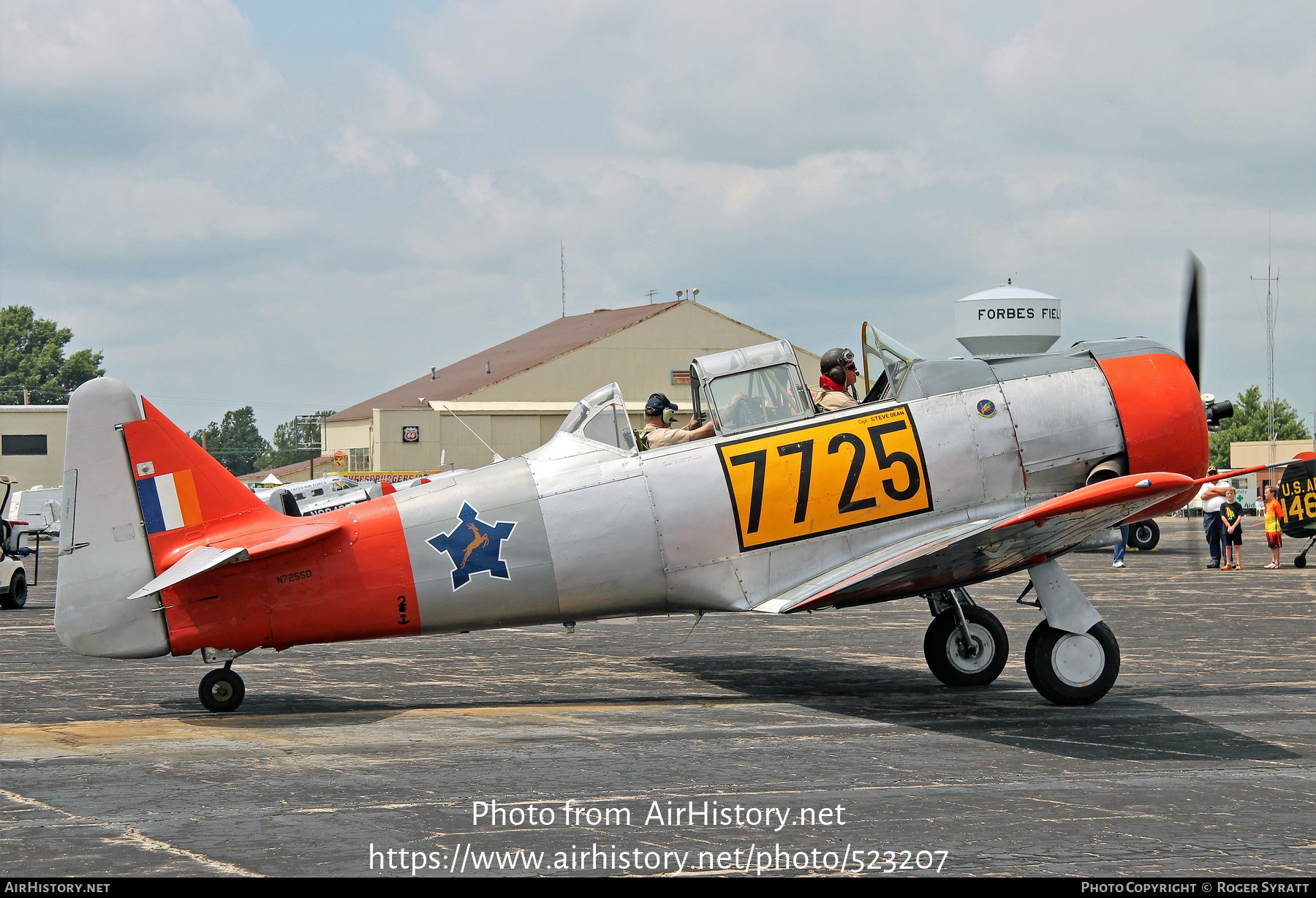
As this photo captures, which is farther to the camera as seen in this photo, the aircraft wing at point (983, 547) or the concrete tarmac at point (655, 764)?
the aircraft wing at point (983, 547)

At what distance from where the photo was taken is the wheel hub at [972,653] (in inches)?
419

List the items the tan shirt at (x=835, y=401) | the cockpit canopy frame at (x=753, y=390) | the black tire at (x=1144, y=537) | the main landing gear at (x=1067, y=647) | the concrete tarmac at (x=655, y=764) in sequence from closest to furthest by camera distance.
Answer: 1. the concrete tarmac at (x=655, y=764)
2. the main landing gear at (x=1067, y=647)
3. the cockpit canopy frame at (x=753, y=390)
4. the tan shirt at (x=835, y=401)
5. the black tire at (x=1144, y=537)

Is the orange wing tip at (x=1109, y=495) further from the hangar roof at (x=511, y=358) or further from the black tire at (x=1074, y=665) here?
the hangar roof at (x=511, y=358)

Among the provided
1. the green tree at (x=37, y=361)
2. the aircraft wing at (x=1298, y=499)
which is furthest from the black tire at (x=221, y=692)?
the green tree at (x=37, y=361)

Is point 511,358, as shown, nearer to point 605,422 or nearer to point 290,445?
point 605,422

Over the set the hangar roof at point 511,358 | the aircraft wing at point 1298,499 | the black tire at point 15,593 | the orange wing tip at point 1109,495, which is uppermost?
the hangar roof at point 511,358

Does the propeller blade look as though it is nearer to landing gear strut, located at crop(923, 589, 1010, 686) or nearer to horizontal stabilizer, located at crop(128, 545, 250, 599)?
landing gear strut, located at crop(923, 589, 1010, 686)

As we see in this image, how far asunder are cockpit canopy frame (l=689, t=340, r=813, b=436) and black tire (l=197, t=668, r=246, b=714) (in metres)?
4.26

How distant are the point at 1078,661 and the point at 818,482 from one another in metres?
2.44

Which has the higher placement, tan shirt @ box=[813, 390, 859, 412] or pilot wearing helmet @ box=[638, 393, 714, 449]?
tan shirt @ box=[813, 390, 859, 412]

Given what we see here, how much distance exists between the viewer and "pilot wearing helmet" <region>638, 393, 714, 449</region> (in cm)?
965

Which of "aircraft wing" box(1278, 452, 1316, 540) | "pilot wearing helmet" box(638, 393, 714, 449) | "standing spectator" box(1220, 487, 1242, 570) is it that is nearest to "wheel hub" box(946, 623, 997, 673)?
"pilot wearing helmet" box(638, 393, 714, 449)

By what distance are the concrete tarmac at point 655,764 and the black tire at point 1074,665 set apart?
16 cm

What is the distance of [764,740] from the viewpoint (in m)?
8.17
